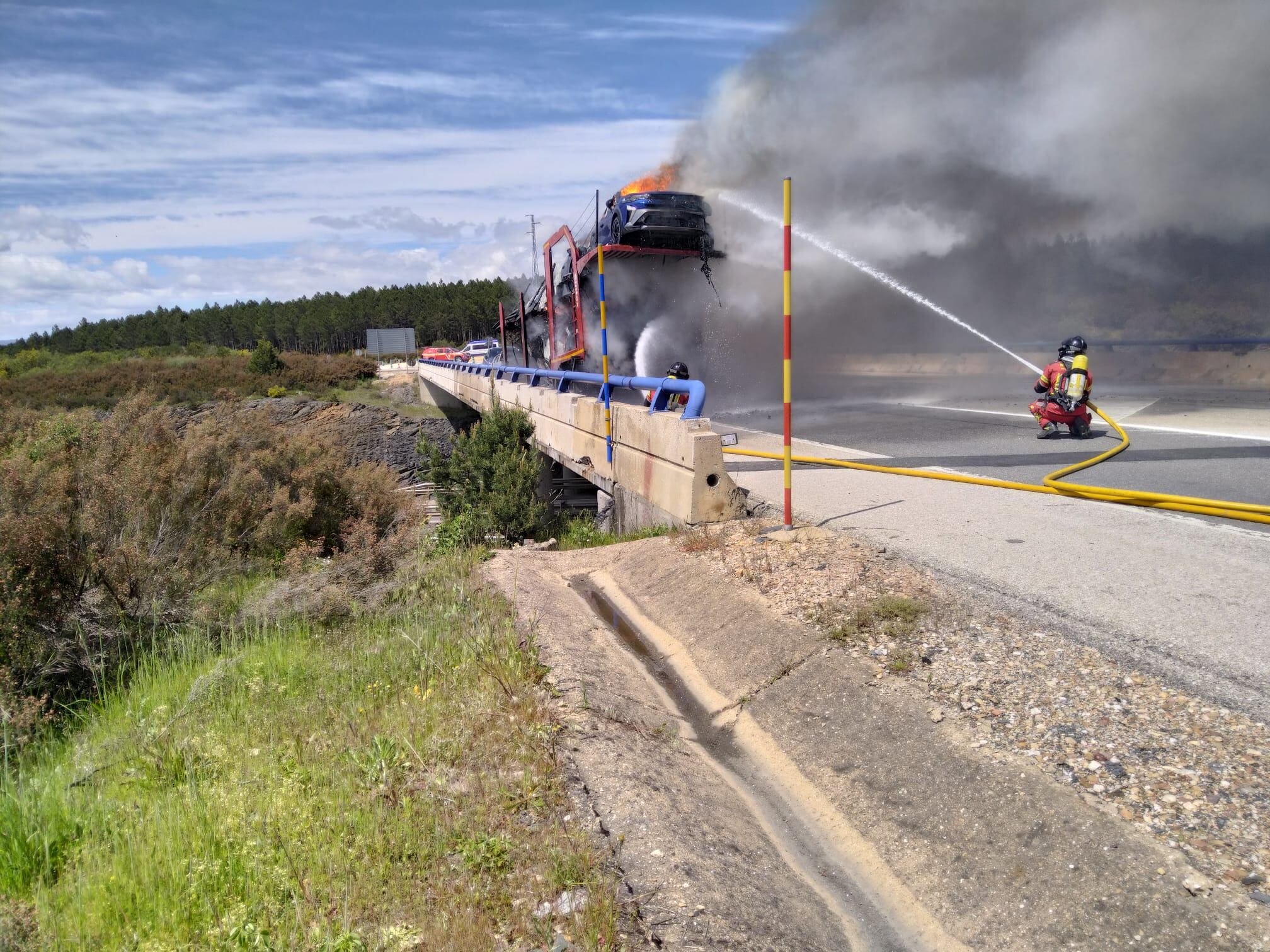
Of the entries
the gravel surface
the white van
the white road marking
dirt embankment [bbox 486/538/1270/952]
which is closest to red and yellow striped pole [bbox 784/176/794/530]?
dirt embankment [bbox 486/538/1270/952]

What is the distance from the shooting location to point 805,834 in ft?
12.0

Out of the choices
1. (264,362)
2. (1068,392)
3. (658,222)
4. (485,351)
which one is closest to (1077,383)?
(1068,392)

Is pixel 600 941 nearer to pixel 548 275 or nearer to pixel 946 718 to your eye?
pixel 946 718

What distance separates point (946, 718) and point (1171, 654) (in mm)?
1194

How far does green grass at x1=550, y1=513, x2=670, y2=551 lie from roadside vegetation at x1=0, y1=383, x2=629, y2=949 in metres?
1.74

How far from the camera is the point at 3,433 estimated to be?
8.87 metres

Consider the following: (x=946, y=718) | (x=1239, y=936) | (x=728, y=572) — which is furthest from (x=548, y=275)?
(x=1239, y=936)

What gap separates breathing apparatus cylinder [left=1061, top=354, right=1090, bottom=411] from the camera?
34.5 ft

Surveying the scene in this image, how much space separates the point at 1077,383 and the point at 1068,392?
16 centimetres

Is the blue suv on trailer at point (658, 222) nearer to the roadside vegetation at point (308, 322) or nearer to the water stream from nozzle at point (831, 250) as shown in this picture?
the water stream from nozzle at point (831, 250)

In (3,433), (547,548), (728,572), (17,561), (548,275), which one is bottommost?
(547,548)

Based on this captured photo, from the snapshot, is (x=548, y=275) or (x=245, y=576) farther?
(x=548, y=275)

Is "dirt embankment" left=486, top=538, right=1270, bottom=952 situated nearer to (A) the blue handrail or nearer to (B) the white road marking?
(A) the blue handrail

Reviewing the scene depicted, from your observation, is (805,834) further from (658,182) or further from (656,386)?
(658,182)
